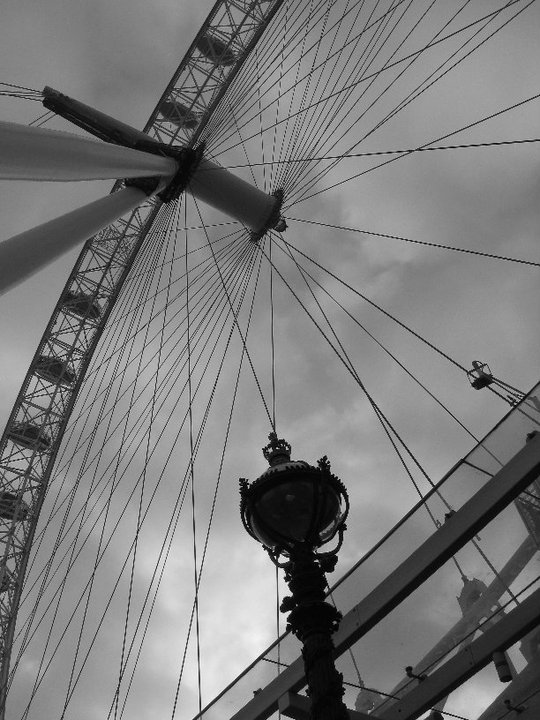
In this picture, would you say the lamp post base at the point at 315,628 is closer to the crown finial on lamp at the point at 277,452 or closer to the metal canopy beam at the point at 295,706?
the crown finial on lamp at the point at 277,452

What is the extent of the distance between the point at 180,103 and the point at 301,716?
19.8 metres

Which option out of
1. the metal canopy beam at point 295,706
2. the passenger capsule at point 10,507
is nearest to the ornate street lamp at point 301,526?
the metal canopy beam at point 295,706

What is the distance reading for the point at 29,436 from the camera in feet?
77.6

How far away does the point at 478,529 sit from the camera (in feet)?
18.3

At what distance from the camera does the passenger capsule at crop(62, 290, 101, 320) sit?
24.1 meters

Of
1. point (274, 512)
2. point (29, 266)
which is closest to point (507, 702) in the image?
point (274, 512)

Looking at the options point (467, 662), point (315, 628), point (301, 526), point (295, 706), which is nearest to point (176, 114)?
point (295, 706)

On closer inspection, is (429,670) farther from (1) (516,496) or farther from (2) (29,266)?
(2) (29,266)

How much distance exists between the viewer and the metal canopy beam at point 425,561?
5340 millimetres

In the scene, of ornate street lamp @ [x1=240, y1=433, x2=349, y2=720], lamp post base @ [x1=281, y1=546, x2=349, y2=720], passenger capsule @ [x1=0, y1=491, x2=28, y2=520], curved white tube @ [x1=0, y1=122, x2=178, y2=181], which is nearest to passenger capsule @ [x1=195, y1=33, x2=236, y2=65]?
passenger capsule @ [x1=0, y1=491, x2=28, y2=520]

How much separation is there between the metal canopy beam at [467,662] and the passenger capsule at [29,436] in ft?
63.5

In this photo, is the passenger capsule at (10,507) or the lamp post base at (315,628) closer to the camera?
the lamp post base at (315,628)

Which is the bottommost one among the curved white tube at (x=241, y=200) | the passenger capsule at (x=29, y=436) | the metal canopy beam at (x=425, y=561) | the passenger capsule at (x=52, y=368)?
the metal canopy beam at (x=425, y=561)

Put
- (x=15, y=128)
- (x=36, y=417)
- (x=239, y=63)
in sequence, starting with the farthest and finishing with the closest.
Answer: (x=36, y=417) → (x=239, y=63) → (x=15, y=128)
